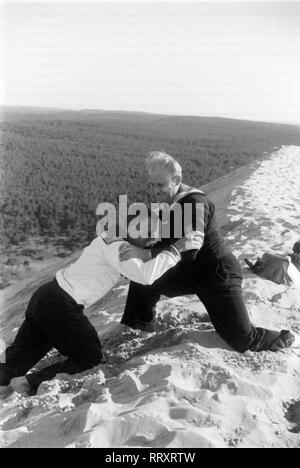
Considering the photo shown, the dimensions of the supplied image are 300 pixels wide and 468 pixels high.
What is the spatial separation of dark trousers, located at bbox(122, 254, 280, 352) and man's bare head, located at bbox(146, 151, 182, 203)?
1.50 feet

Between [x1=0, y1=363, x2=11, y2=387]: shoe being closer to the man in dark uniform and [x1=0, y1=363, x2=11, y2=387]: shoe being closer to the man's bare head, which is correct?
the man in dark uniform

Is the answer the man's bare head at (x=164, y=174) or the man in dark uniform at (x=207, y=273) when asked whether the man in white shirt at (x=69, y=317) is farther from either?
the man's bare head at (x=164, y=174)

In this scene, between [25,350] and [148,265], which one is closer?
[148,265]

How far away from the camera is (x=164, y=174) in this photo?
3100mm

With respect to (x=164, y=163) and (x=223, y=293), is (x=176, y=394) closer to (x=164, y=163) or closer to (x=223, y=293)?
(x=223, y=293)

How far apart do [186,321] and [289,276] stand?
1094mm

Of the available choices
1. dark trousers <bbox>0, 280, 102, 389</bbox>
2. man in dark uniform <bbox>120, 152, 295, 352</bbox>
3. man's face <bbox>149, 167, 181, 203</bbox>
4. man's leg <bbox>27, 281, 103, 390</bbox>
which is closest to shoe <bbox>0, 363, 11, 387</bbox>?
dark trousers <bbox>0, 280, 102, 389</bbox>

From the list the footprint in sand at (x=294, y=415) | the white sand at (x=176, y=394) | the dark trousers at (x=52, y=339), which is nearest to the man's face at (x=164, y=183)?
the dark trousers at (x=52, y=339)

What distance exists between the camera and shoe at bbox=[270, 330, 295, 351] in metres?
3.42

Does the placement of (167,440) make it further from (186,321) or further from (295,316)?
(295,316)

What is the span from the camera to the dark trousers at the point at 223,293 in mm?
3291

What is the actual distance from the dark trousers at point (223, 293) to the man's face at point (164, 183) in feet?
1.42

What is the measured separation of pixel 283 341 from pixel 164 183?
124 cm

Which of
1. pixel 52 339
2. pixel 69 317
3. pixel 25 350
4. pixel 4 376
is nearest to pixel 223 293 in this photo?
pixel 69 317
